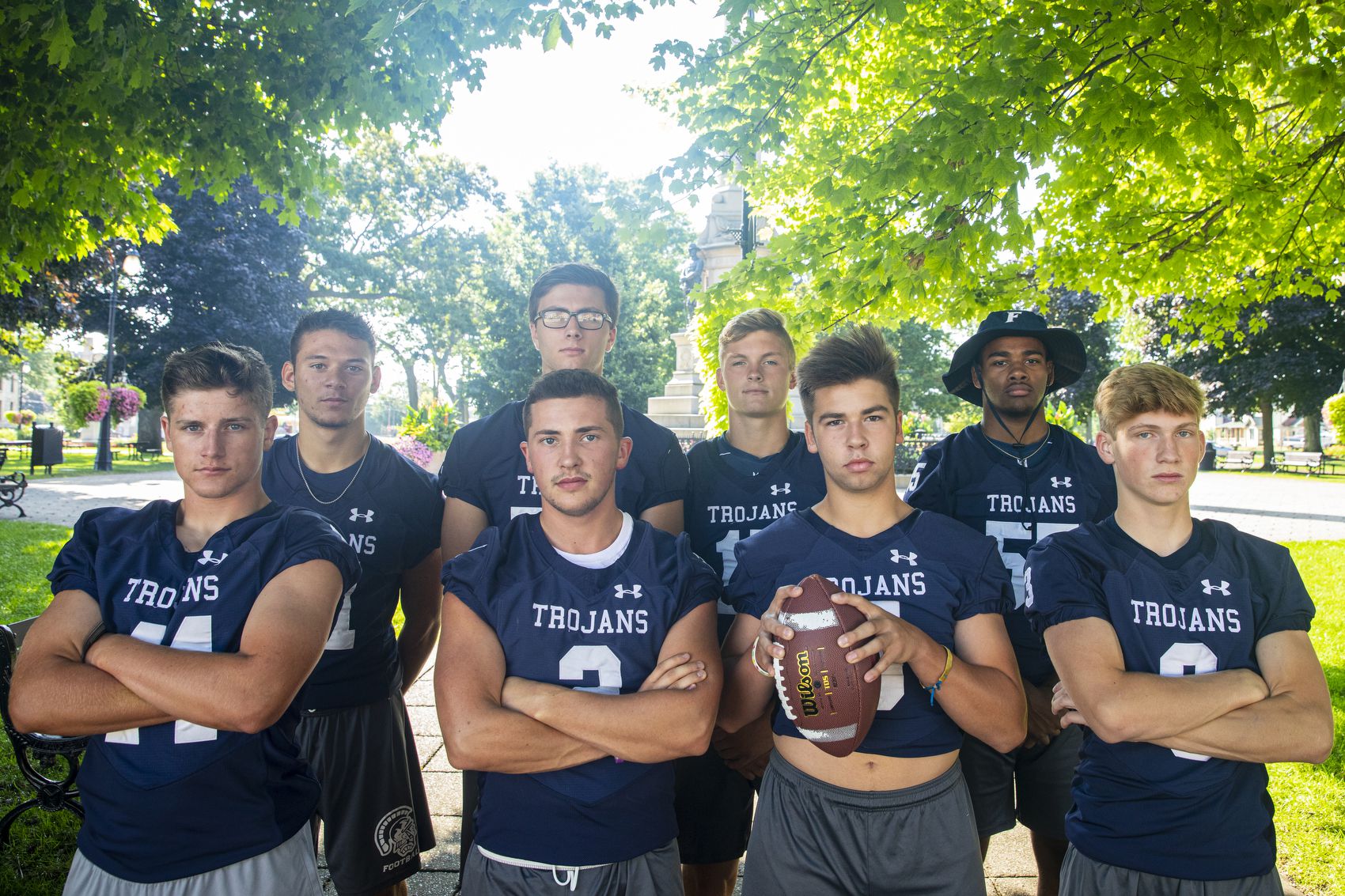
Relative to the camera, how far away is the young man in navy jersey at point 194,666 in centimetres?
211

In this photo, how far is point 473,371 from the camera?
36312 millimetres

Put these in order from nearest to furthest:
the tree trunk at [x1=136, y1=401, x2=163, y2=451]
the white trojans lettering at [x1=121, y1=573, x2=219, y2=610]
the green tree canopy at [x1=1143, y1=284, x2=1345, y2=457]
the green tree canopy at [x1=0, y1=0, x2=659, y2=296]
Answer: the white trojans lettering at [x1=121, y1=573, x2=219, y2=610], the green tree canopy at [x1=0, y1=0, x2=659, y2=296], the green tree canopy at [x1=1143, y1=284, x2=1345, y2=457], the tree trunk at [x1=136, y1=401, x2=163, y2=451]

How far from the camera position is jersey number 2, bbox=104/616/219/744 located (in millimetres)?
2238

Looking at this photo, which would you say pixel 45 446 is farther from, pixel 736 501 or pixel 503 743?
pixel 503 743

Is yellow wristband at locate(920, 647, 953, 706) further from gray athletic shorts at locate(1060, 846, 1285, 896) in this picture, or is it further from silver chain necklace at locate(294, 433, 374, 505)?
silver chain necklace at locate(294, 433, 374, 505)

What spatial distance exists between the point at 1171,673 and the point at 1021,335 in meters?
1.83

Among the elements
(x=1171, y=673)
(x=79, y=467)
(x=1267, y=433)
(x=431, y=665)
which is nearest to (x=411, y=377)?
(x=79, y=467)

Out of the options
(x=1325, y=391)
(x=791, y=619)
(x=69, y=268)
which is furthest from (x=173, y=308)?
(x=1325, y=391)

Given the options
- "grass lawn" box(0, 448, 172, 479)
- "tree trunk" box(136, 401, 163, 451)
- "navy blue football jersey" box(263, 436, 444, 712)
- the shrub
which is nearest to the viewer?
"navy blue football jersey" box(263, 436, 444, 712)

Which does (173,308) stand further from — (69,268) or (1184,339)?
(1184,339)

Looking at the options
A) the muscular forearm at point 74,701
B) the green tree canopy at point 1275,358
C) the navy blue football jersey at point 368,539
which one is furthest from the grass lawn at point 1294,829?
the green tree canopy at point 1275,358

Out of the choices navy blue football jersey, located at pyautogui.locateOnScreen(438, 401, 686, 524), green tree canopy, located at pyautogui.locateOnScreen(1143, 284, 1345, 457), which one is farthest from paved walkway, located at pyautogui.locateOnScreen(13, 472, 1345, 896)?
green tree canopy, located at pyautogui.locateOnScreen(1143, 284, 1345, 457)

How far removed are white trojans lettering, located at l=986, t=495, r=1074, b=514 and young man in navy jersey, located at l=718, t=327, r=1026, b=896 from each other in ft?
3.58

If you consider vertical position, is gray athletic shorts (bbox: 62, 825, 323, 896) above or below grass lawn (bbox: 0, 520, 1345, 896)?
above
